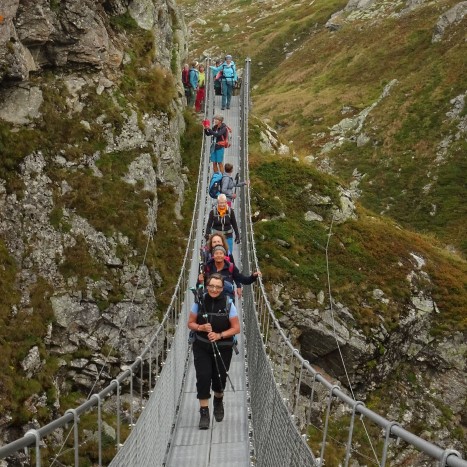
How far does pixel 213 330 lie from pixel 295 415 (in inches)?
119

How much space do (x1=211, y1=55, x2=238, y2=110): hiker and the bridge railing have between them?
2158 mm

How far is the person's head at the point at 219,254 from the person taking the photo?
7660 millimetres

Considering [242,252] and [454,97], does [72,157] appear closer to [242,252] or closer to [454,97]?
[242,252]

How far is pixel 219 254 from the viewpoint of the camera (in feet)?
25.2

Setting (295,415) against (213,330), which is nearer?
(213,330)

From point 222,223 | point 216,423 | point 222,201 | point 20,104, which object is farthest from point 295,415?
point 20,104

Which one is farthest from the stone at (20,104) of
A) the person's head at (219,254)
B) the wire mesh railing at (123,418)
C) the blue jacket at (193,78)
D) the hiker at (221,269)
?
the blue jacket at (193,78)

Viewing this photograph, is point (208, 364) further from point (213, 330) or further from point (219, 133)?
point (219, 133)

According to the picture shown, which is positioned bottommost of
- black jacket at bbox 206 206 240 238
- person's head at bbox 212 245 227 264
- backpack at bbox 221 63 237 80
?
person's head at bbox 212 245 227 264

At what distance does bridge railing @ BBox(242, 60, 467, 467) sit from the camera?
11.2ft

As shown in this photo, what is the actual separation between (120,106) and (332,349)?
25.3 ft

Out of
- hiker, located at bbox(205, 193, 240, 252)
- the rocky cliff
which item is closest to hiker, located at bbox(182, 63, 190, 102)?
the rocky cliff

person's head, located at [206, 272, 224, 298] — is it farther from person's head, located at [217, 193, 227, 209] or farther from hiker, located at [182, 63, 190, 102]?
hiker, located at [182, 63, 190, 102]

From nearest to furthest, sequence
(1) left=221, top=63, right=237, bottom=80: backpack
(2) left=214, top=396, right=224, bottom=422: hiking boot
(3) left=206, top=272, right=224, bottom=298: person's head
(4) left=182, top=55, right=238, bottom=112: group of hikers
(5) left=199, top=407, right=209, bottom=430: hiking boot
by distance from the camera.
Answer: (3) left=206, top=272, right=224, bottom=298: person's head, (5) left=199, top=407, right=209, bottom=430: hiking boot, (2) left=214, top=396, right=224, bottom=422: hiking boot, (1) left=221, top=63, right=237, bottom=80: backpack, (4) left=182, top=55, right=238, bottom=112: group of hikers
